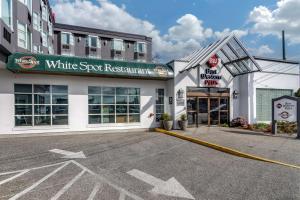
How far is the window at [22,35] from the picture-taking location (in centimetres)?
1562

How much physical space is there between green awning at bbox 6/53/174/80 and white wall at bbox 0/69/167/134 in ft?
2.37

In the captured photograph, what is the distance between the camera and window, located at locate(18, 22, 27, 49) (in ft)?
51.2

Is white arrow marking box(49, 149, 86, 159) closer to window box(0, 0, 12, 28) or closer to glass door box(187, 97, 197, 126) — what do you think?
window box(0, 0, 12, 28)

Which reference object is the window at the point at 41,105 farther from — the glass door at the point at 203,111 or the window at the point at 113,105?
the glass door at the point at 203,111

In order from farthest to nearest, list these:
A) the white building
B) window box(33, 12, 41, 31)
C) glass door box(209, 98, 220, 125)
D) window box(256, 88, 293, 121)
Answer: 1. window box(33, 12, 41, 31)
2. window box(256, 88, 293, 121)
3. glass door box(209, 98, 220, 125)
4. the white building

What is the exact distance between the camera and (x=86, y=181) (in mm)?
5203

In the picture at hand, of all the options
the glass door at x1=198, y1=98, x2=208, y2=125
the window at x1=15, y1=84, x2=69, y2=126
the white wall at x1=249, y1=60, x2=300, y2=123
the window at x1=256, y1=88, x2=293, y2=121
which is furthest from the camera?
the window at x1=256, y1=88, x2=293, y2=121

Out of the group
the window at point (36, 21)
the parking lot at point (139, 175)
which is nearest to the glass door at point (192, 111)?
the parking lot at point (139, 175)

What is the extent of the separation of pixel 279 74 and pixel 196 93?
324 inches

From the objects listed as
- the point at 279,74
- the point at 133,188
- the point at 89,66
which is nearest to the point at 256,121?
the point at 279,74

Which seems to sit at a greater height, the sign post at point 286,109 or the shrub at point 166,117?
the sign post at point 286,109

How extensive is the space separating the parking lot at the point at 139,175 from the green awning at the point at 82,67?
469cm

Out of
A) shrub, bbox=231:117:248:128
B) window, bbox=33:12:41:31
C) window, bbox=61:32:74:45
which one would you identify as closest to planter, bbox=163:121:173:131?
shrub, bbox=231:117:248:128

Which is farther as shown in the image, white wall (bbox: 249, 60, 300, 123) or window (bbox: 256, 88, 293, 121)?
window (bbox: 256, 88, 293, 121)
